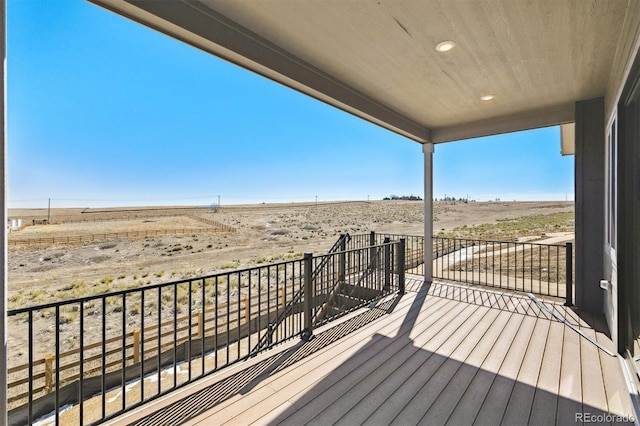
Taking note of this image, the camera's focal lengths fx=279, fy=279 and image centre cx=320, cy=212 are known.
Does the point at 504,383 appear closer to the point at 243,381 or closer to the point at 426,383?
the point at 426,383

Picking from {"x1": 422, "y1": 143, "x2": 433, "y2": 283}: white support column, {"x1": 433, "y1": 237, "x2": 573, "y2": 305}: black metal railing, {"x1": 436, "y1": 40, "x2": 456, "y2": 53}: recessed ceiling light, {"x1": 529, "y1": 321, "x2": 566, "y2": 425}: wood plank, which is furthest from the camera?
{"x1": 422, "y1": 143, "x2": 433, "y2": 283}: white support column

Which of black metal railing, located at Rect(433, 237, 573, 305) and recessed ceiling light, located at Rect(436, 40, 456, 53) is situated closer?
recessed ceiling light, located at Rect(436, 40, 456, 53)

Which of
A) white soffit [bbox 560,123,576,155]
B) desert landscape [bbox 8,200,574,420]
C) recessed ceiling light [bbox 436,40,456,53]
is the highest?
recessed ceiling light [bbox 436,40,456,53]

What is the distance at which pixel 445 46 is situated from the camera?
234cm

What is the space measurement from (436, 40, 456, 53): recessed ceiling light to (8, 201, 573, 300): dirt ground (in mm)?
6430

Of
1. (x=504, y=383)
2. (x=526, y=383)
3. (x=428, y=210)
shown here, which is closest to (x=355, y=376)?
(x=504, y=383)

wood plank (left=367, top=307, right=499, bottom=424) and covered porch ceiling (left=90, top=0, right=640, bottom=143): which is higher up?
covered porch ceiling (left=90, top=0, right=640, bottom=143)

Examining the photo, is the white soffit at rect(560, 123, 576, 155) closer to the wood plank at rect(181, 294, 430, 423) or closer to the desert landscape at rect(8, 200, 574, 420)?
the desert landscape at rect(8, 200, 574, 420)

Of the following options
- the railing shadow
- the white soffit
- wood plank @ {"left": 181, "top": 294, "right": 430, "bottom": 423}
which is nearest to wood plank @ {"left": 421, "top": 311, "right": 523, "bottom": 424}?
wood plank @ {"left": 181, "top": 294, "right": 430, "bottom": 423}

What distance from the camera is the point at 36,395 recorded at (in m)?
4.66

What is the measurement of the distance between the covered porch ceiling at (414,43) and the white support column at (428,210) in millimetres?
1385

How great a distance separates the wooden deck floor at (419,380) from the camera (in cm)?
169

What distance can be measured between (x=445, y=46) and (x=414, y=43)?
277 millimetres

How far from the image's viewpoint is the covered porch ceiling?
1863 mm
